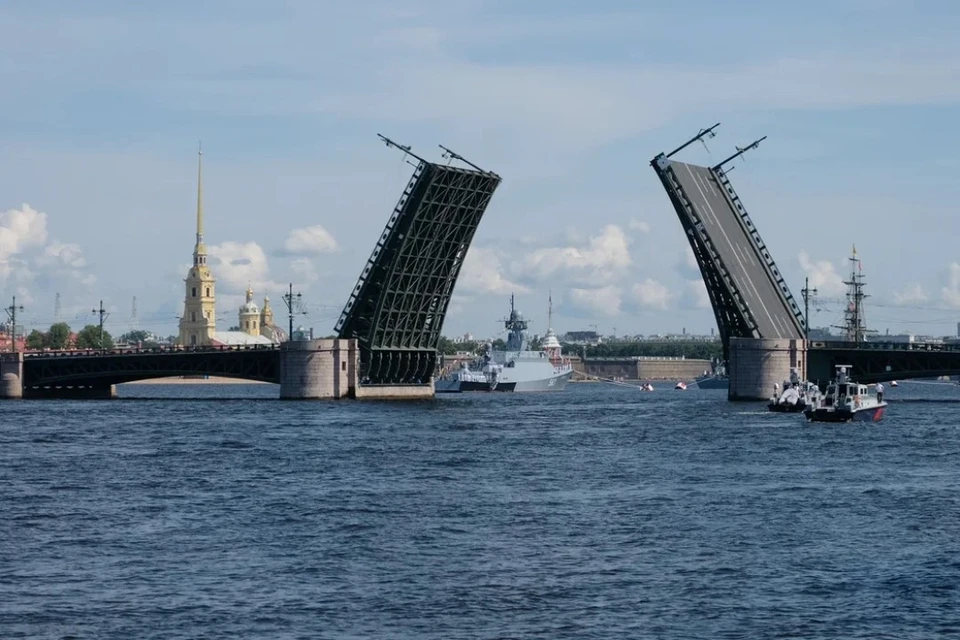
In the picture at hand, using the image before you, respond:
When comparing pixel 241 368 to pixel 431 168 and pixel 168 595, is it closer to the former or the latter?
pixel 431 168

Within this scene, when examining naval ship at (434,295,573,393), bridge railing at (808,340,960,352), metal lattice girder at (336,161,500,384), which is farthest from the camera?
naval ship at (434,295,573,393)

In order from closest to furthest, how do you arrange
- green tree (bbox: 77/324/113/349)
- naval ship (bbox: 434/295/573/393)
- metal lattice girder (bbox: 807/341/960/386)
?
metal lattice girder (bbox: 807/341/960/386) < naval ship (bbox: 434/295/573/393) < green tree (bbox: 77/324/113/349)

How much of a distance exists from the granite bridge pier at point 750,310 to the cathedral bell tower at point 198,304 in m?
115

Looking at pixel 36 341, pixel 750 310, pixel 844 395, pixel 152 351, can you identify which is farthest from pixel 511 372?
pixel 36 341

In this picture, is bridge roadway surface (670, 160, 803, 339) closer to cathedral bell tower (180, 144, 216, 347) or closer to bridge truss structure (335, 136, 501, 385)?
bridge truss structure (335, 136, 501, 385)

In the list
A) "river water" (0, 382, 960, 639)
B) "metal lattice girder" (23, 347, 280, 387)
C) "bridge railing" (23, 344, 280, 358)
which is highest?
"bridge railing" (23, 344, 280, 358)

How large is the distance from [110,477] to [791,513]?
15949mm

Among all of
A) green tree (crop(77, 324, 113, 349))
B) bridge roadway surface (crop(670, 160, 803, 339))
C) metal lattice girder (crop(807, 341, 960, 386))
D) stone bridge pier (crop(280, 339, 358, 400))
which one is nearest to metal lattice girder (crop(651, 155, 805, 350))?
bridge roadway surface (crop(670, 160, 803, 339))

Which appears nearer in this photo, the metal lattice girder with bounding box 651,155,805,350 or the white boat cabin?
the white boat cabin

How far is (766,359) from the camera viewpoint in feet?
244

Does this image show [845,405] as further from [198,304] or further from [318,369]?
[198,304]

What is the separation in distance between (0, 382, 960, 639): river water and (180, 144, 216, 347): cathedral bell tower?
13657cm

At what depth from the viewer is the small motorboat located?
60450 millimetres

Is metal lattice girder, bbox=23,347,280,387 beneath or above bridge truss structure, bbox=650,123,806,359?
beneath
